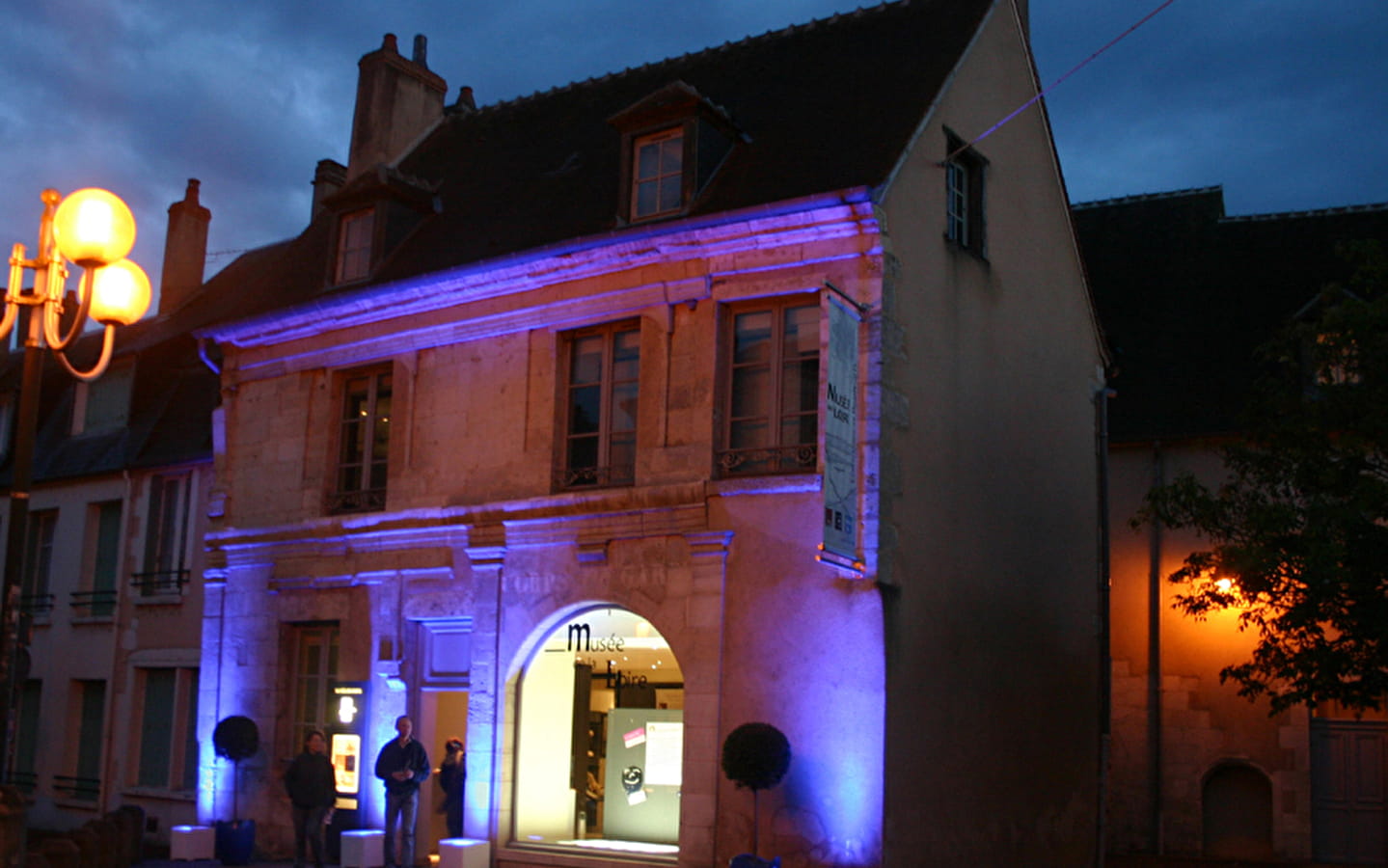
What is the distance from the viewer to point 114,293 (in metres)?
8.00

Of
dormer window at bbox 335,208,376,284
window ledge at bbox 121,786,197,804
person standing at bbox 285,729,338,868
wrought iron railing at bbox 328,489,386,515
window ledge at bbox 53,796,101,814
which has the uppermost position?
dormer window at bbox 335,208,376,284

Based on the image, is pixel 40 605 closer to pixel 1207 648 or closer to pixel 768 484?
pixel 768 484

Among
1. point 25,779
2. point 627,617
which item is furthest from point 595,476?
point 25,779

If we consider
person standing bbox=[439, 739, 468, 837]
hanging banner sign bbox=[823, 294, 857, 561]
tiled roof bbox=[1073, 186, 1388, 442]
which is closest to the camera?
hanging banner sign bbox=[823, 294, 857, 561]

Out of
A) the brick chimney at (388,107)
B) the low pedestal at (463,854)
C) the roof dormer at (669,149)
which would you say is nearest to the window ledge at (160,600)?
the brick chimney at (388,107)

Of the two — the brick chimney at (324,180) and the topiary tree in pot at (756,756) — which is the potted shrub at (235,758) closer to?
the topiary tree in pot at (756,756)

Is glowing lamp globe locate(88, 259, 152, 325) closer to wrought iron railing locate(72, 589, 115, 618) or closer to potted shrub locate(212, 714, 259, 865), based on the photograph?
potted shrub locate(212, 714, 259, 865)

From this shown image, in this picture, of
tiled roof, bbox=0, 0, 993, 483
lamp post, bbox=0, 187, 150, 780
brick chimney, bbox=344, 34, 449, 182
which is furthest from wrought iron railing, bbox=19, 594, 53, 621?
lamp post, bbox=0, 187, 150, 780

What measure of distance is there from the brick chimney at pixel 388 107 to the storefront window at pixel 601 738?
747cm

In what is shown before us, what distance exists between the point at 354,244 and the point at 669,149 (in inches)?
165

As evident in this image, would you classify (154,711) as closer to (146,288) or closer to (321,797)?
(321,797)

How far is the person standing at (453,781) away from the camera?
42.6ft

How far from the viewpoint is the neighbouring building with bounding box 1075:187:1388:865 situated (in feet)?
53.1

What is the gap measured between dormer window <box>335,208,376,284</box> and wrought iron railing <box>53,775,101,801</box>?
7.59 m
